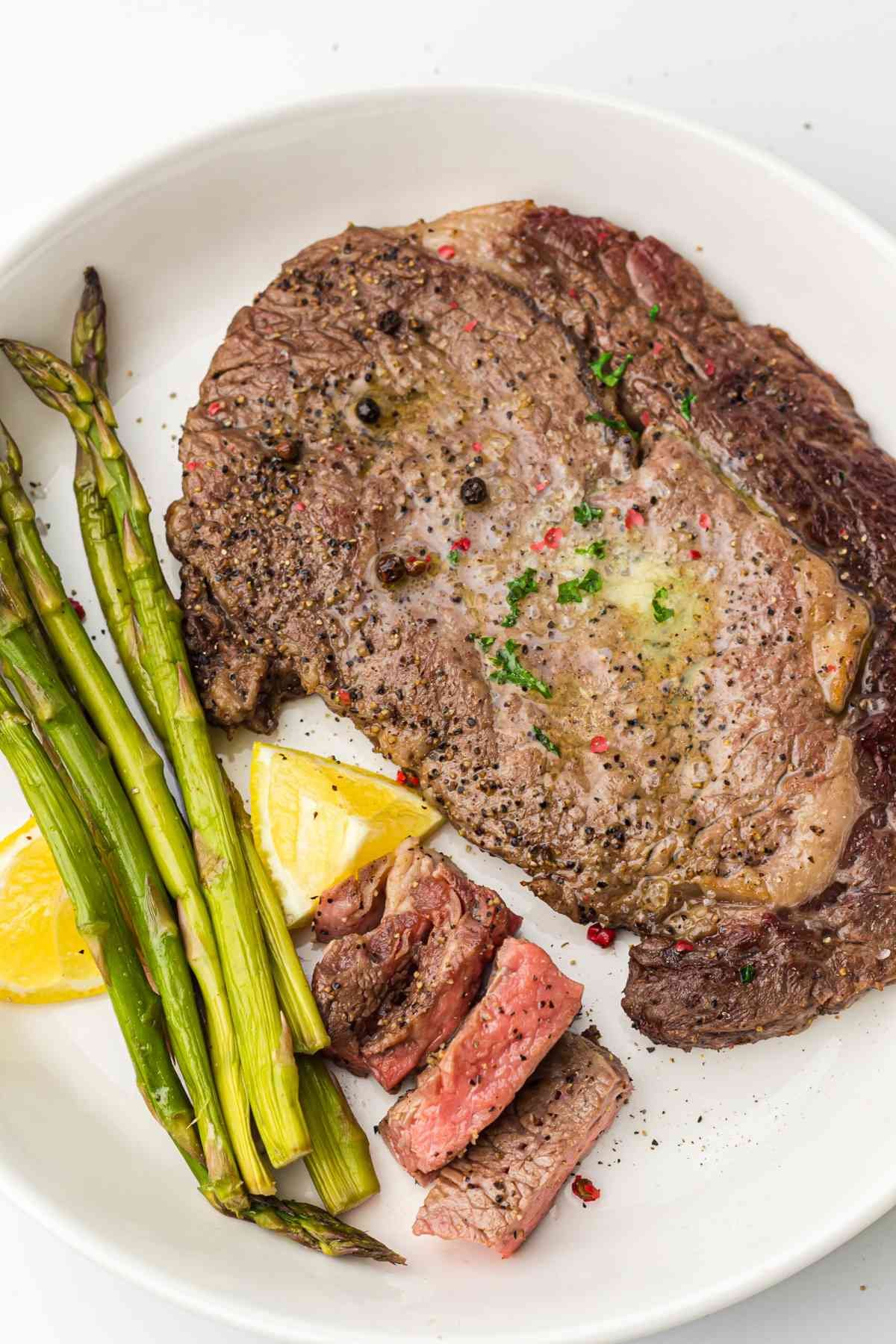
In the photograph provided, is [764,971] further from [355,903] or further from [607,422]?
[607,422]

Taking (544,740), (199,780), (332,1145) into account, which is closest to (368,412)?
(544,740)

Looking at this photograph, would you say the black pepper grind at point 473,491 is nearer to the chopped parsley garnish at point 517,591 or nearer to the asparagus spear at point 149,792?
the chopped parsley garnish at point 517,591

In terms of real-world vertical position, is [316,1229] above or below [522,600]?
below

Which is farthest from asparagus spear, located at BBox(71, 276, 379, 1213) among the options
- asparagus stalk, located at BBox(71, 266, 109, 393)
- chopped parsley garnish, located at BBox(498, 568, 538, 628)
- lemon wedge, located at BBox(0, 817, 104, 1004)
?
chopped parsley garnish, located at BBox(498, 568, 538, 628)

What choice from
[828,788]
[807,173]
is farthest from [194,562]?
[807,173]

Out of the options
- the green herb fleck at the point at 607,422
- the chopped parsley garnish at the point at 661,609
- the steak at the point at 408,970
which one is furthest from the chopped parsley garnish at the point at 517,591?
the steak at the point at 408,970

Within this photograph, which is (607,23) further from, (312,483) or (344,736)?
(344,736)
